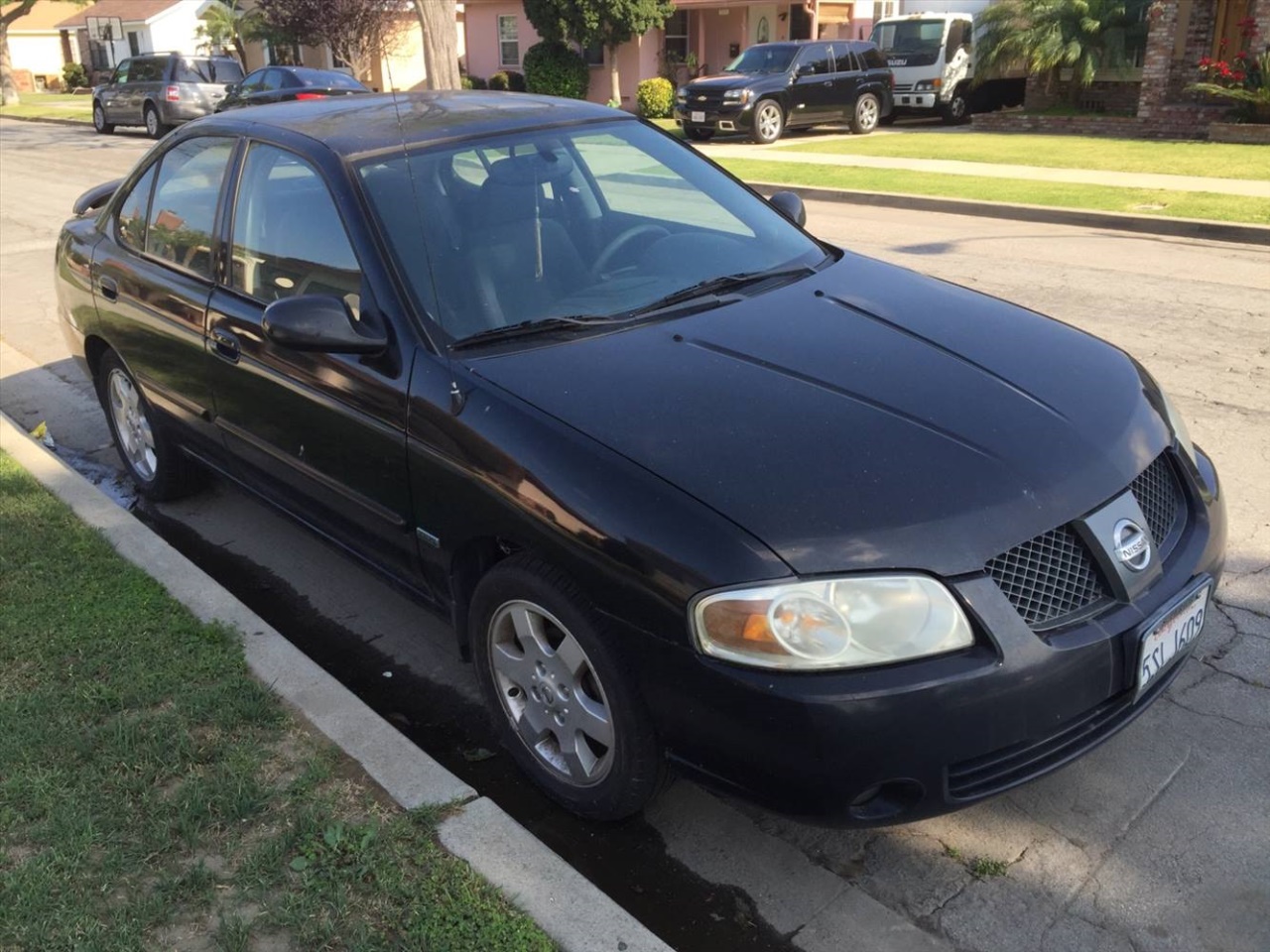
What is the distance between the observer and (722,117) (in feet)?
70.0

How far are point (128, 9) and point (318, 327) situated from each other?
2426 inches

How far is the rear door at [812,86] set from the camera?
21844 millimetres

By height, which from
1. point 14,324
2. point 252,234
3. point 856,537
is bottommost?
point 14,324

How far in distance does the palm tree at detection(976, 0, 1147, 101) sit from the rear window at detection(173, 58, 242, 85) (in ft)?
56.6

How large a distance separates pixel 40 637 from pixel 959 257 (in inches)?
322

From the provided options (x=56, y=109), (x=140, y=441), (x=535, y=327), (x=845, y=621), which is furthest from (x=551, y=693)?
(x=56, y=109)

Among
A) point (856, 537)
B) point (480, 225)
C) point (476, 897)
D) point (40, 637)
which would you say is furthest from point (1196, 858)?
point (40, 637)

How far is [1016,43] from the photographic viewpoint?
23.0 metres

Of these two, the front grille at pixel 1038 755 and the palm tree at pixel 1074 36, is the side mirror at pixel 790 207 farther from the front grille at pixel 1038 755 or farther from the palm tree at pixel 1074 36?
the palm tree at pixel 1074 36

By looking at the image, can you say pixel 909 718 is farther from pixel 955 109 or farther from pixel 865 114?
pixel 955 109

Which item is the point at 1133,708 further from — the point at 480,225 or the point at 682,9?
the point at 682,9

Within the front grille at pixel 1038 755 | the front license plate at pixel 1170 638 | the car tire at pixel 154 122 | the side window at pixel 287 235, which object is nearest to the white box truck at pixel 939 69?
the car tire at pixel 154 122

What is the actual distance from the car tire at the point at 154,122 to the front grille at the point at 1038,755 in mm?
27739

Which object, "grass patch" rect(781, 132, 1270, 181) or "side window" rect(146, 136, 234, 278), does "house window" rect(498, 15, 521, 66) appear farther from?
"side window" rect(146, 136, 234, 278)
